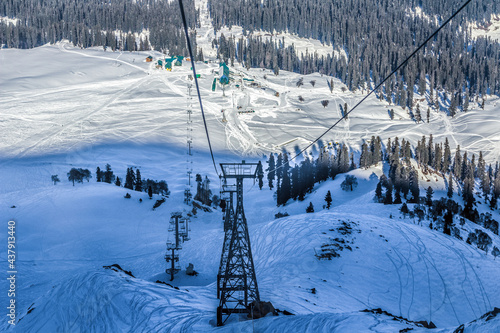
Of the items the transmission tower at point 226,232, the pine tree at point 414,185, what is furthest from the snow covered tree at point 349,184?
the transmission tower at point 226,232

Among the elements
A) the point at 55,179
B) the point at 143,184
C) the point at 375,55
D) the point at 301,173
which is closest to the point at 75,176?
the point at 55,179

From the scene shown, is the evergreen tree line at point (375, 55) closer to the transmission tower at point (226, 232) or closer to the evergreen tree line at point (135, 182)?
the evergreen tree line at point (135, 182)

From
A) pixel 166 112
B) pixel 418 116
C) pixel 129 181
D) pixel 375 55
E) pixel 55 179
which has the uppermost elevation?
pixel 375 55

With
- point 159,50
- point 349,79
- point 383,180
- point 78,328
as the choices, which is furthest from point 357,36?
point 78,328

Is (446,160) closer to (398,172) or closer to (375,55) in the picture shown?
(398,172)

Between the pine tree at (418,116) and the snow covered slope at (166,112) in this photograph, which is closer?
the snow covered slope at (166,112)

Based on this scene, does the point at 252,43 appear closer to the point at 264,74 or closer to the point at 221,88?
the point at 264,74

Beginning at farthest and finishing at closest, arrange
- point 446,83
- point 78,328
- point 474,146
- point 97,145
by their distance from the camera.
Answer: point 446,83, point 474,146, point 97,145, point 78,328
